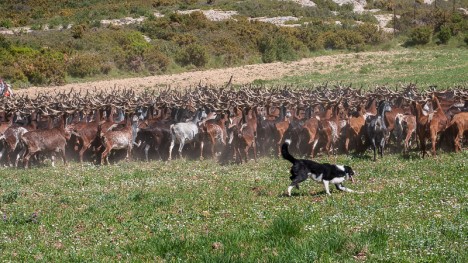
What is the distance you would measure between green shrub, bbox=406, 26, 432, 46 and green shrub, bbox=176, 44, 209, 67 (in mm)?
19278

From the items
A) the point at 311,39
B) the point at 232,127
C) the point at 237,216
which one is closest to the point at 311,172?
the point at 237,216

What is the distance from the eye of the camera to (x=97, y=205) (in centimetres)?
1216

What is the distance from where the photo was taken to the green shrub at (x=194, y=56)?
51.1 meters

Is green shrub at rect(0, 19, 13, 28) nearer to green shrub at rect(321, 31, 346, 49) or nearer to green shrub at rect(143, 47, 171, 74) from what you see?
green shrub at rect(143, 47, 171, 74)

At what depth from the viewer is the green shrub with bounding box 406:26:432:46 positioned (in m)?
56.1

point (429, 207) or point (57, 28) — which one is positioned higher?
point (57, 28)

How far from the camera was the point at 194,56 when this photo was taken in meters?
51.3

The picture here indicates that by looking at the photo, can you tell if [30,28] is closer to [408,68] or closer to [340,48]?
[340,48]

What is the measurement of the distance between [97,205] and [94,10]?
67429mm

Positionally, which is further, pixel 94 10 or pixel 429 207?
pixel 94 10

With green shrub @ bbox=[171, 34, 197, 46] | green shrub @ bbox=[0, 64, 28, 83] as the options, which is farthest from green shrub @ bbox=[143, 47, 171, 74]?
green shrub @ bbox=[0, 64, 28, 83]

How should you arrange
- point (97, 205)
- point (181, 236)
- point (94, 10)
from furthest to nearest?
1. point (94, 10)
2. point (97, 205)
3. point (181, 236)

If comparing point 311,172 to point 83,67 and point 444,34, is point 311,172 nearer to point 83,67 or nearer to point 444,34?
point 83,67

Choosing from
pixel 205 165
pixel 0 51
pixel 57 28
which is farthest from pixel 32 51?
pixel 205 165
